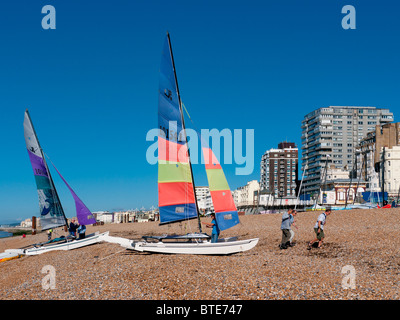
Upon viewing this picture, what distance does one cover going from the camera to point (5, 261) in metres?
24.5

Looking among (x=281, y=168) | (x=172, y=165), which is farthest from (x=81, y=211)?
(x=281, y=168)

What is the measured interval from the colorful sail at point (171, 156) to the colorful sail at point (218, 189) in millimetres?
1841

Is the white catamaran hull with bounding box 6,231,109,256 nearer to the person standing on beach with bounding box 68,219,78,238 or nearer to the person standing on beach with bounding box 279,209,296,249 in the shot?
the person standing on beach with bounding box 68,219,78,238

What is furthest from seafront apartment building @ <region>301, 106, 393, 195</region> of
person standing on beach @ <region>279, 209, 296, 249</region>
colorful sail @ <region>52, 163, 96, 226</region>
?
person standing on beach @ <region>279, 209, 296, 249</region>

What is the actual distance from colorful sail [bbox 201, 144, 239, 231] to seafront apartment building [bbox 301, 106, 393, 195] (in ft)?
444

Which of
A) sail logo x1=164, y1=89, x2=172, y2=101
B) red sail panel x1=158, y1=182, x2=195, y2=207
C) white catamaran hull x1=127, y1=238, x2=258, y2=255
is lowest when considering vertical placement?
white catamaran hull x1=127, y1=238, x2=258, y2=255

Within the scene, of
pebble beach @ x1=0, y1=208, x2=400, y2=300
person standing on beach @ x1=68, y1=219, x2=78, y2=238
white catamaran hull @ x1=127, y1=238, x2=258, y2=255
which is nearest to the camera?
pebble beach @ x1=0, y1=208, x2=400, y2=300

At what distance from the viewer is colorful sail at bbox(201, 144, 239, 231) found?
1831 centimetres

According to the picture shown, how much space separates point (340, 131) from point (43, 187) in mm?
141245

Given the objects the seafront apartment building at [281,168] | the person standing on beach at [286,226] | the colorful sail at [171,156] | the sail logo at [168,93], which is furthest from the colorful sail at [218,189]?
the seafront apartment building at [281,168]

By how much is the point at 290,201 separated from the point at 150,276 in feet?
288
